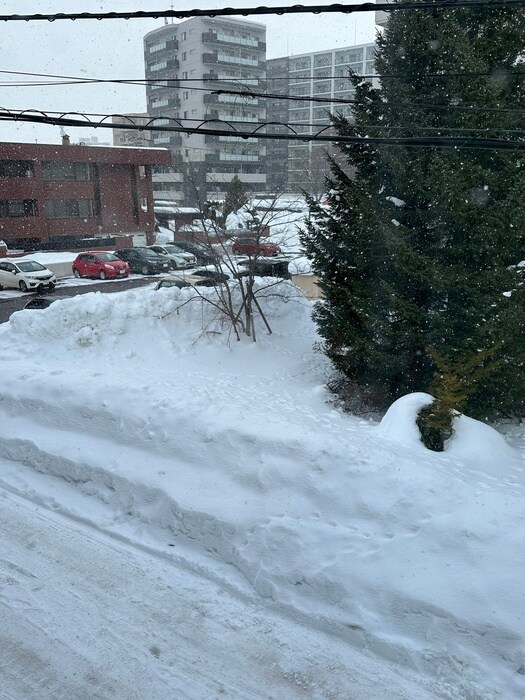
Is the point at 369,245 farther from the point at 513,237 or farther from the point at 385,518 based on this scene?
the point at 385,518

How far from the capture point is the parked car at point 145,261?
107 feet

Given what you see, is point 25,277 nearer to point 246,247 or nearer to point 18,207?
point 18,207

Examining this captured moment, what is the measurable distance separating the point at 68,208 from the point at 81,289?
51.2ft

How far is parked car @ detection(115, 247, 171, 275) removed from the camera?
32.5 m

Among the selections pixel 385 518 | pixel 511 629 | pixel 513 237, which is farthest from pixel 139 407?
pixel 513 237

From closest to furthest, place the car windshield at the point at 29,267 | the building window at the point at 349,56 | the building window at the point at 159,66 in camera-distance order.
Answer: the car windshield at the point at 29,267 < the building window at the point at 159,66 < the building window at the point at 349,56

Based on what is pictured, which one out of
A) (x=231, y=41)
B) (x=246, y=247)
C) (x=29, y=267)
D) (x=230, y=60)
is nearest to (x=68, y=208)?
(x=29, y=267)

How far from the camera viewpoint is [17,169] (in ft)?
124

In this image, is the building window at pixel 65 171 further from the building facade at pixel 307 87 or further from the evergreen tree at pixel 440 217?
the building facade at pixel 307 87

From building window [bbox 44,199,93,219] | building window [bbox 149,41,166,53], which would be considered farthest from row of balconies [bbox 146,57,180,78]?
building window [bbox 44,199,93,219]

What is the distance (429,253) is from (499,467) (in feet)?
13.1

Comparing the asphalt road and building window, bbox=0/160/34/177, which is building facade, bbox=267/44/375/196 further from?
the asphalt road

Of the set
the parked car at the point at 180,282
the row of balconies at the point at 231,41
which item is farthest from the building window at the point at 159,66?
the parked car at the point at 180,282

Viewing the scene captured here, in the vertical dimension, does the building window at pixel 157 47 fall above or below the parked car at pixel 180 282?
above
